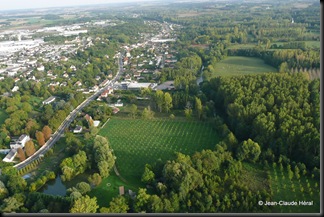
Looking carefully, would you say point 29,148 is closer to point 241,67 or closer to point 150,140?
point 150,140

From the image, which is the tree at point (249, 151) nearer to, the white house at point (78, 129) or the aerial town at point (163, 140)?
the aerial town at point (163, 140)

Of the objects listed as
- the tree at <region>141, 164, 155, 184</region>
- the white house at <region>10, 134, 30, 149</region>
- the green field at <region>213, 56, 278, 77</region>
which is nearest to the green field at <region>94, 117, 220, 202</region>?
the tree at <region>141, 164, 155, 184</region>

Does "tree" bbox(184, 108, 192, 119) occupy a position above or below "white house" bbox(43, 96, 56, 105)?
above

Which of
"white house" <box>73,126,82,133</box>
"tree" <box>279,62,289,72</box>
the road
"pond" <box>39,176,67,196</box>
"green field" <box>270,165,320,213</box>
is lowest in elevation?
"pond" <box>39,176,67,196</box>

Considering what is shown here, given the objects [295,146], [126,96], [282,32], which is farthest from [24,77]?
[282,32]

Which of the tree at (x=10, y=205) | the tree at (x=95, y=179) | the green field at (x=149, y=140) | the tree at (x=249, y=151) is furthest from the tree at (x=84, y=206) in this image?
the tree at (x=249, y=151)

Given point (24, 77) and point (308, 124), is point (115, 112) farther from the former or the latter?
point (24, 77)

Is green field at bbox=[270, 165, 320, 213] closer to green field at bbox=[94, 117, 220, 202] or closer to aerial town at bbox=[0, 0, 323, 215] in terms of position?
aerial town at bbox=[0, 0, 323, 215]
